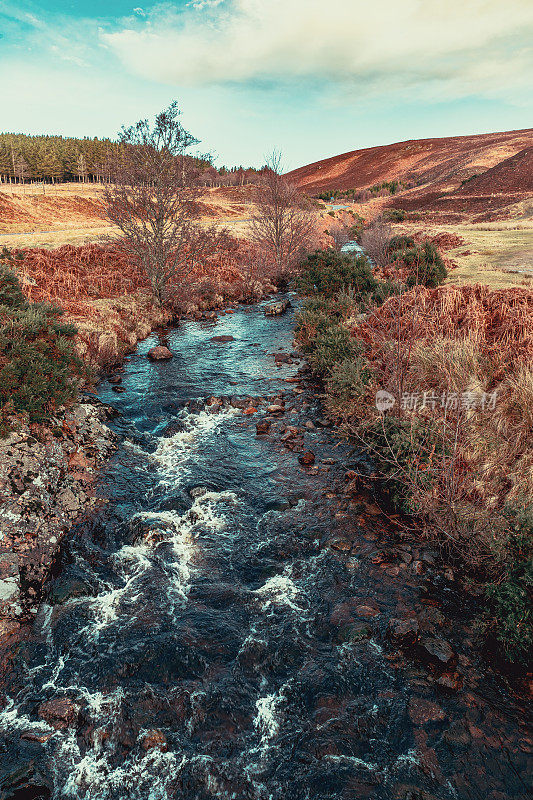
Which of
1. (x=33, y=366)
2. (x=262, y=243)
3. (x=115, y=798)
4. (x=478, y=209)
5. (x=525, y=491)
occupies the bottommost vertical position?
(x=115, y=798)

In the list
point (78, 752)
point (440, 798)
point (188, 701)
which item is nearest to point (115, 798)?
point (78, 752)

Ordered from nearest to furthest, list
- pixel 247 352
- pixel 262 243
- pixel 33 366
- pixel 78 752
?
1. pixel 78 752
2. pixel 33 366
3. pixel 247 352
4. pixel 262 243

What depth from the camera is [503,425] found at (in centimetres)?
781

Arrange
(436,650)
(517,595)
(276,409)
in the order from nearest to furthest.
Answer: (517,595) → (436,650) → (276,409)

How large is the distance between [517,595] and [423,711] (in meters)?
1.63

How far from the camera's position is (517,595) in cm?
473

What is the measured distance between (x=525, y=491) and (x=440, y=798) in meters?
4.21

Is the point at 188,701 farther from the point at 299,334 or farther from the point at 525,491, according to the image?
the point at 299,334

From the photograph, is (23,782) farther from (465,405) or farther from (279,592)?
(465,405)

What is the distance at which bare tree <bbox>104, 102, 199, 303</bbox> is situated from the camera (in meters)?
17.7

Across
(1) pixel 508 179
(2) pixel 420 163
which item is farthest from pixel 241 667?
(2) pixel 420 163

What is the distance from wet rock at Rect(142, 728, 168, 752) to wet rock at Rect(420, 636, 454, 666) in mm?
3094

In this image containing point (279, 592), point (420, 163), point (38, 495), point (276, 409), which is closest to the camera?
point (279, 592)

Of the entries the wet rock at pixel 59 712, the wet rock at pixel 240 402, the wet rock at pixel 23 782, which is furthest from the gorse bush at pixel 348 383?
the wet rock at pixel 23 782
